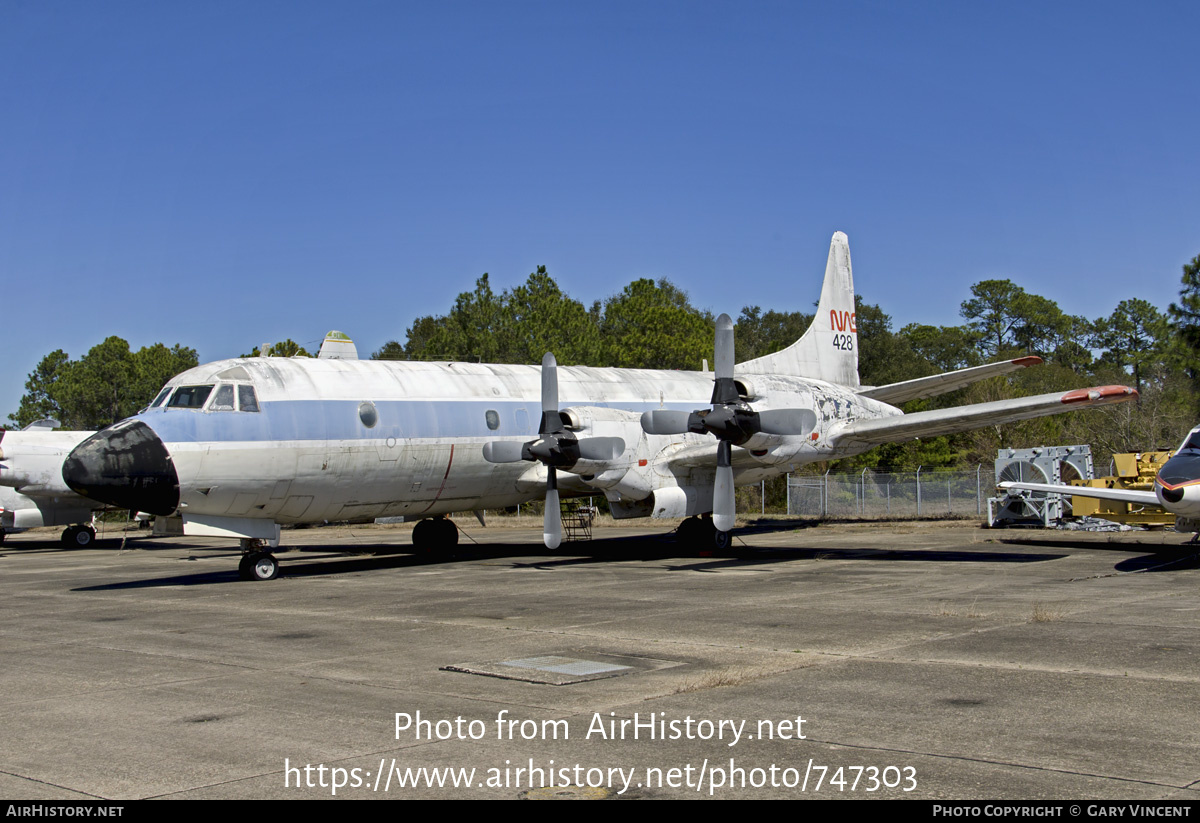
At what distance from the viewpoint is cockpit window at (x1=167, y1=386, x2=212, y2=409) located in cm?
1767

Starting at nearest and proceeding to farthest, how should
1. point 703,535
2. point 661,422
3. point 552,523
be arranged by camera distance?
point 661,422 → point 552,523 → point 703,535

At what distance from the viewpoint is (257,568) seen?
18938 mm

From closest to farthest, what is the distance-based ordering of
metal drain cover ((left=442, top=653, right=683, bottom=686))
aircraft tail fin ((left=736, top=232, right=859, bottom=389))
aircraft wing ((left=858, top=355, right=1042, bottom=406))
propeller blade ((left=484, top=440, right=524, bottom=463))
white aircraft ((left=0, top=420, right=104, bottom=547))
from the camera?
metal drain cover ((left=442, top=653, right=683, bottom=686)) → propeller blade ((left=484, top=440, right=524, bottom=463)) → aircraft wing ((left=858, top=355, right=1042, bottom=406)) → aircraft tail fin ((left=736, top=232, right=859, bottom=389)) → white aircraft ((left=0, top=420, right=104, bottom=547))

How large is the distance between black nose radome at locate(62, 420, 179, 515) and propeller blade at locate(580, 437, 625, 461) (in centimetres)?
765

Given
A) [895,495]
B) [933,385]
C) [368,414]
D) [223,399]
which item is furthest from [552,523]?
[895,495]

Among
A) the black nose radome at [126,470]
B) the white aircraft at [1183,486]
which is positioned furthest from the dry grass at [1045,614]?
the black nose radome at [126,470]

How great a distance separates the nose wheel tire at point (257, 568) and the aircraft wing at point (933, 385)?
15252 mm

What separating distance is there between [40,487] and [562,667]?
96.8 ft

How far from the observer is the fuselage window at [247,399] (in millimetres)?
17969

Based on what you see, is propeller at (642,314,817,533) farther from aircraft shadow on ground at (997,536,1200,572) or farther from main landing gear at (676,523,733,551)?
aircraft shadow on ground at (997,536,1200,572)

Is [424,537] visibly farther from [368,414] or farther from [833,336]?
[833,336]

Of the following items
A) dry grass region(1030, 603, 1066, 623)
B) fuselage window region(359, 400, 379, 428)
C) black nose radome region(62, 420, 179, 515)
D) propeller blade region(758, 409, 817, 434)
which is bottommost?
dry grass region(1030, 603, 1066, 623)

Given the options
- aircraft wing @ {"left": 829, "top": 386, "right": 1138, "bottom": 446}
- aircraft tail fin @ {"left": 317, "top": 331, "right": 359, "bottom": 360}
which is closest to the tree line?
aircraft tail fin @ {"left": 317, "top": 331, "right": 359, "bottom": 360}

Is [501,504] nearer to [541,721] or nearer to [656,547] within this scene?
[656,547]
